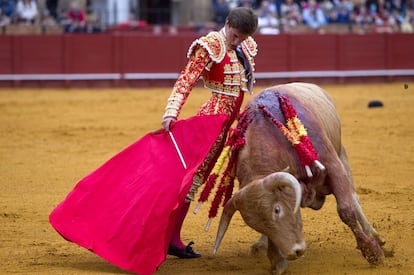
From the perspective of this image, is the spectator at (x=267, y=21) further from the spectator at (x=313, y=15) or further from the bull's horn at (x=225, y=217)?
the bull's horn at (x=225, y=217)

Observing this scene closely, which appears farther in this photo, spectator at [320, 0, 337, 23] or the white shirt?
spectator at [320, 0, 337, 23]

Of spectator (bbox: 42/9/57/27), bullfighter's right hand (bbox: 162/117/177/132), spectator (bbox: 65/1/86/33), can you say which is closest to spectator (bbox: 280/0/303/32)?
spectator (bbox: 65/1/86/33)

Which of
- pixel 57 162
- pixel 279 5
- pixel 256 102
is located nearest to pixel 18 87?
pixel 279 5

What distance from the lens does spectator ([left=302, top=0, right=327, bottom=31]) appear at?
18453 millimetres

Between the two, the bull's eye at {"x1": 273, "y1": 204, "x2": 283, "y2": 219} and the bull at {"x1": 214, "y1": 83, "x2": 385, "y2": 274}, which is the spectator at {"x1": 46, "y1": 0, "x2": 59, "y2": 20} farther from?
the bull's eye at {"x1": 273, "y1": 204, "x2": 283, "y2": 219}

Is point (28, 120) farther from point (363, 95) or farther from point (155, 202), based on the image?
point (155, 202)

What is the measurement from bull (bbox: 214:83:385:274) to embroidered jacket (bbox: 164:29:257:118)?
0.14 metres

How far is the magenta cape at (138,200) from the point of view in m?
4.74

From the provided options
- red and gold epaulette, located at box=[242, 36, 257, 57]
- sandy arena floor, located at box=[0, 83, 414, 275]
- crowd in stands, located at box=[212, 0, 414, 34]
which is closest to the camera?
sandy arena floor, located at box=[0, 83, 414, 275]

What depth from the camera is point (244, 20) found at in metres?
4.73

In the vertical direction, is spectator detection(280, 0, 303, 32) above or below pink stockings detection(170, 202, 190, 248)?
below

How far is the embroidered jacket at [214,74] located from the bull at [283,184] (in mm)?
141

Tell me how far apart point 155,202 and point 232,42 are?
0.94 m

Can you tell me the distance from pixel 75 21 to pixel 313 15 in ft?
16.3
